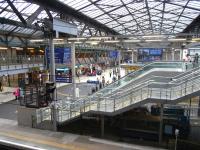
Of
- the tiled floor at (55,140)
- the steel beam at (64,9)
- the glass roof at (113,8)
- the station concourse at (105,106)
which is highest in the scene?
the glass roof at (113,8)

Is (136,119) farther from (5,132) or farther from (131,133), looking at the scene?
(5,132)

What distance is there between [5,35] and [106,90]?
18.5 meters

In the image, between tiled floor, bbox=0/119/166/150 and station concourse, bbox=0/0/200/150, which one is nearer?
tiled floor, bbox=0/119/166/150

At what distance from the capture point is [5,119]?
17.3 meters

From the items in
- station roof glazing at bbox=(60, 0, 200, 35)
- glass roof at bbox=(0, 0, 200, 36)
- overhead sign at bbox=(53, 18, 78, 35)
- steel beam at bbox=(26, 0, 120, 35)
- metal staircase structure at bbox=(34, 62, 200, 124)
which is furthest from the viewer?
station roof glazing at bbox=(60, 0, 200, 35)

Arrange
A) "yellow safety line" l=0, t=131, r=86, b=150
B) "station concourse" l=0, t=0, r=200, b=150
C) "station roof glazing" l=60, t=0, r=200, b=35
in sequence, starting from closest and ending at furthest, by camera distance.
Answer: "yellow safety line" l=0, t=131, r=86, b=150 < "station concourse" l=0, t=0, r=200, b=150 < "station roof glazing" l=60, t=0, r=200, b=35

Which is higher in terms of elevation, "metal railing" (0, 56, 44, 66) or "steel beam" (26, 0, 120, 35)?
"steel beam" (26, 0, 120, 35)

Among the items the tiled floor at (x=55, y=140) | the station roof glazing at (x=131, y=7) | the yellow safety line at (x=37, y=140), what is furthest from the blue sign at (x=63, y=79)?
the station roof glazing at (x=131, y=7)

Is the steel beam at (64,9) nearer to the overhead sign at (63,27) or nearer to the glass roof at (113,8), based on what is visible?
the glass roof at (113,8)

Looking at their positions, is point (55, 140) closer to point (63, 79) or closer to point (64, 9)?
point (63, 79)

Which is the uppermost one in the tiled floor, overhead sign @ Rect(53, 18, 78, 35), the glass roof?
the glass roof

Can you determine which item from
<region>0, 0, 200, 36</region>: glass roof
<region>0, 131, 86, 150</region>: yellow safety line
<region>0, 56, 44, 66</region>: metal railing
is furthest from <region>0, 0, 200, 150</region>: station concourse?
<region>0, 56, 44, 66</region>: metal railing

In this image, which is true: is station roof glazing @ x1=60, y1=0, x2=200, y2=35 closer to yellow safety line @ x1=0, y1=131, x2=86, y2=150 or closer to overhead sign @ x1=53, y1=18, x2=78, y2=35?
overhead sign @ x1=53, y1=18, x2=78, y2=35

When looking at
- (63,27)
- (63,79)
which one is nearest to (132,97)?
(63,79)
